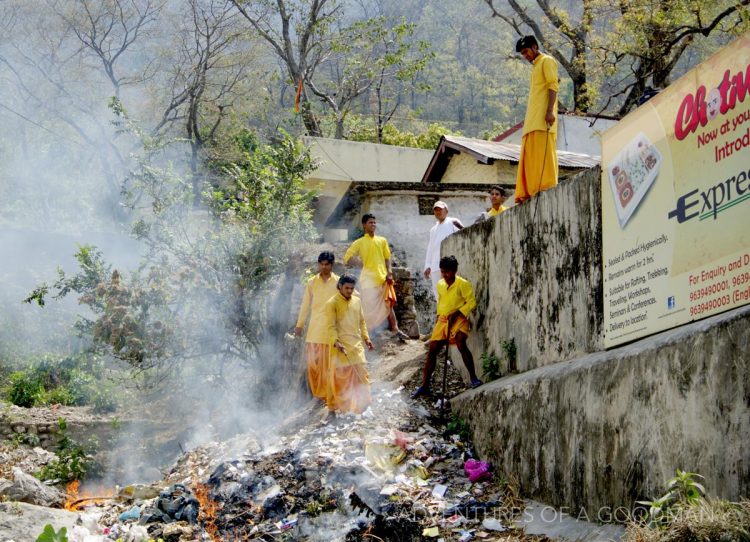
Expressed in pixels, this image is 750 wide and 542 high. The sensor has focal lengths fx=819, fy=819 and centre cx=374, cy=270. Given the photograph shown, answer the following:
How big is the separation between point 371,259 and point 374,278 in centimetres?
26

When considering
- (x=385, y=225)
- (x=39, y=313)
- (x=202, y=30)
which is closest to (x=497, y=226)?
(x=385, y=225)

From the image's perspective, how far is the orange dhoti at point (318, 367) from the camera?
946 centimetres

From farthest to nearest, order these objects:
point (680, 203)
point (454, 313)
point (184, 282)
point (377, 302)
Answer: point (184, 282) < point (377, 302) < point (454, 313) < point (680, 203)

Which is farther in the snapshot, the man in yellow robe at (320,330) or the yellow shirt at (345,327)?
the man in yellow robe at (320,330)

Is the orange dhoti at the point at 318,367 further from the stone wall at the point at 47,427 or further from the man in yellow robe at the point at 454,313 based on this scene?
the stone wall at the point at 47,427

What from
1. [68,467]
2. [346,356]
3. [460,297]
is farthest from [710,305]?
[68,467]

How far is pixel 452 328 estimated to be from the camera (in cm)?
884

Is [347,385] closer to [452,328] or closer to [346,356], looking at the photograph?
[346,356]

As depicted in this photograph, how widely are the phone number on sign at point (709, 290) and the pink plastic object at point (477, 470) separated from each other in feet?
9.51

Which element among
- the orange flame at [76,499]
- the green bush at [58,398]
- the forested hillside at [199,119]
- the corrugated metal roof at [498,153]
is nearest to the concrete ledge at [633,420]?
the orange flame at [76,499]

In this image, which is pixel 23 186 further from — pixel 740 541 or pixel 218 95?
pixel 740 541

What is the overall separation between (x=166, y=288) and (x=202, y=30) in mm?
17866

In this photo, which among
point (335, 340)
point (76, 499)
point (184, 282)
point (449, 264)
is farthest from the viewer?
point (184, 282)

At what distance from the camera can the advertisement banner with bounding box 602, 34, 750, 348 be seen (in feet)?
15.5
